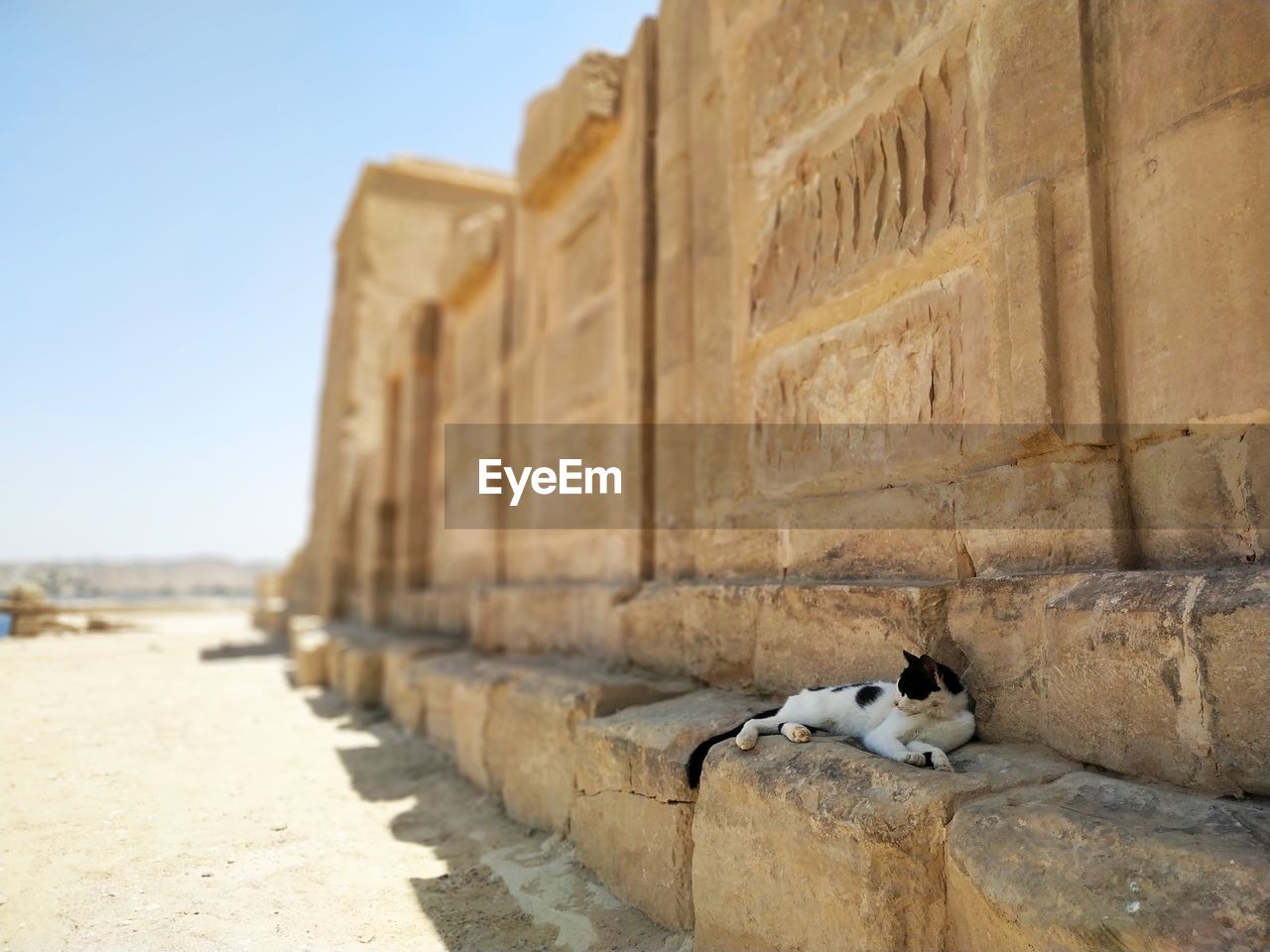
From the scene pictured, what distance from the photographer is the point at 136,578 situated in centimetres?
2286

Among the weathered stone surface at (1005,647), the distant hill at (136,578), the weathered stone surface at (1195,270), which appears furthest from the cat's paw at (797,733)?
the distant hill at (136,578)

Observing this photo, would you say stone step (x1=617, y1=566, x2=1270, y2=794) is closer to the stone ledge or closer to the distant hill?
the stone ledge

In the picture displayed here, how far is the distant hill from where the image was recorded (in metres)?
11.9

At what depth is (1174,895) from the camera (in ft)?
5.43

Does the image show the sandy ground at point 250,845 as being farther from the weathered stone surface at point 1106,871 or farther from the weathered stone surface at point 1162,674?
the weathered stone surface at point 1162,674

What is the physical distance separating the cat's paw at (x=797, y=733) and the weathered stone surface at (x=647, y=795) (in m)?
0.39

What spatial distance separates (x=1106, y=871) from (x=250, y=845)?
3.58 meters

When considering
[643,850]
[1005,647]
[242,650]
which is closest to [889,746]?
[1005,647]

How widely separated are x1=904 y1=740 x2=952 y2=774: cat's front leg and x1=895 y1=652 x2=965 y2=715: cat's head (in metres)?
0.11

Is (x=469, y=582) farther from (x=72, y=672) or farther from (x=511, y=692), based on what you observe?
(x=511, y=692)

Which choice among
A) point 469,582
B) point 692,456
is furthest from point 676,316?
point 469,582

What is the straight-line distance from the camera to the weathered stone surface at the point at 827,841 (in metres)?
2.15

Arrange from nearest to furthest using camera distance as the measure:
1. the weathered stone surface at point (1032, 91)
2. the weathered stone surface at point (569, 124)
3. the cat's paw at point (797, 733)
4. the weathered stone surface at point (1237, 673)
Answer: the weathered stone surface at point (1237, 673) < the weathered stone surface at point (1032, 91) < the cat's paw at point (797, 733) < the weathered stone surface at point (569, 124)

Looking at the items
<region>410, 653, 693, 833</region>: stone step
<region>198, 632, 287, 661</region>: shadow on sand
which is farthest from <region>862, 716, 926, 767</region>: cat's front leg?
<region>198, 632, 287, 661</region>: shadow on sand
